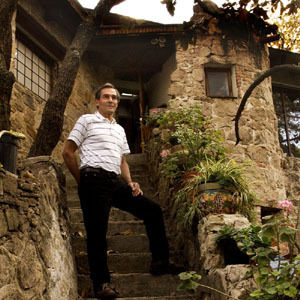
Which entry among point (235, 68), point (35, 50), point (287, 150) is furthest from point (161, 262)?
point (287, 150)

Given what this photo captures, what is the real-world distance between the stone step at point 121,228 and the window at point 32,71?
150 inches

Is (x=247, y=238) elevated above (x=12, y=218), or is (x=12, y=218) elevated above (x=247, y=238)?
(x=12, y=218)

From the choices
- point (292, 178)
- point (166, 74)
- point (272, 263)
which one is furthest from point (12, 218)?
point (292, 178)

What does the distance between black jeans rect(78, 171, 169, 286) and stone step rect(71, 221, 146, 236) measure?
3.94 ft

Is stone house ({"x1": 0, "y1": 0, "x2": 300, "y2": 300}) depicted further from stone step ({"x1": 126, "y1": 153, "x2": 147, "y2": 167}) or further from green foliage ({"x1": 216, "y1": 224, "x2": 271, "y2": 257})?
green foliage ({"x1": 216, "y1": 224, "x2": 271, "y2": 257})

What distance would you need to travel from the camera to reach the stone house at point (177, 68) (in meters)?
8.99

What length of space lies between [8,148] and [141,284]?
1.91 m

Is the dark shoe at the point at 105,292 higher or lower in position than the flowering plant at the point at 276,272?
lower

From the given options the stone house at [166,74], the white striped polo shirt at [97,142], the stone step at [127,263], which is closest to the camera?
the white striped polo shirt at [97,142]

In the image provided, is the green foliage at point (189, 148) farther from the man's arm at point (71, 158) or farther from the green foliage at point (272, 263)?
the green foliage at point (272, 263)

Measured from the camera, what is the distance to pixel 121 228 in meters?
5.66

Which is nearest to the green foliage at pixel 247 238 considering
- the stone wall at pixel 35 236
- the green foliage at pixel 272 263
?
the green foliage at pixel 272 263

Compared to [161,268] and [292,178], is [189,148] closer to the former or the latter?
[161,268]

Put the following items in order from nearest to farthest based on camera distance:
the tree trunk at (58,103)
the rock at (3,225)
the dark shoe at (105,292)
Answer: the rock at (3,225)
the dark shoe at (105,292)
the tree trunk at (58,103)
